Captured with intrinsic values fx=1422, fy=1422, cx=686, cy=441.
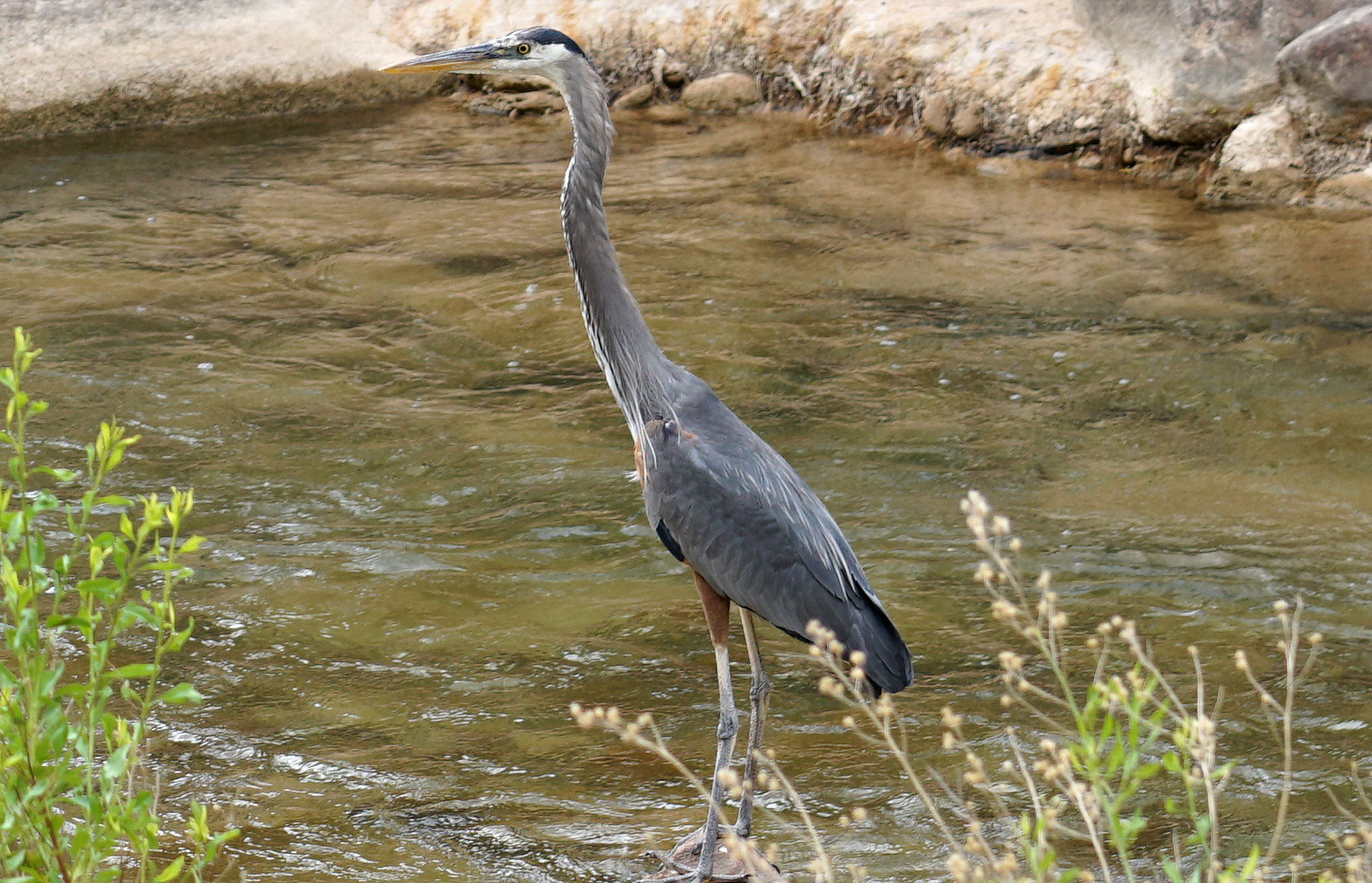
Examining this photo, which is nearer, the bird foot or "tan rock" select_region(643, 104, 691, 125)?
the bird foot

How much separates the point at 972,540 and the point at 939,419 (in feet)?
4.01

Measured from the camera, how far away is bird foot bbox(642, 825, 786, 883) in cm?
371

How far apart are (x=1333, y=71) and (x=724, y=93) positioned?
15.6ft

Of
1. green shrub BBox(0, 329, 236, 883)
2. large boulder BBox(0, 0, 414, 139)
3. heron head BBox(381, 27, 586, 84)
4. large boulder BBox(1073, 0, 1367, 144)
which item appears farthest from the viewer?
large boulder BBox(0, 0, 414, 139)

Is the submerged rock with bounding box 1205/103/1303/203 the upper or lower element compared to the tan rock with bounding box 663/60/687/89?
lower

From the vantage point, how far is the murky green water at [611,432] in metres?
4.36

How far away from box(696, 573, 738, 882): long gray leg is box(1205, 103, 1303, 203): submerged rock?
6.86 meters

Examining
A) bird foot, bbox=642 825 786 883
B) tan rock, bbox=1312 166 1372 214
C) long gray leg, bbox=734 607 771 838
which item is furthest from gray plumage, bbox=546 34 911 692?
tan rock, bbox=1312 166 1372 214

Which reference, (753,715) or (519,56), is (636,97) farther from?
(753,715)

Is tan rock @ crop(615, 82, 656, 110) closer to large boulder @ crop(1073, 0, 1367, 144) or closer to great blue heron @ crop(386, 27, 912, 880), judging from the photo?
large boulder @ crop(1073, 0, 1367, 144)

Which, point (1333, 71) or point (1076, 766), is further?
point (1333, 71)

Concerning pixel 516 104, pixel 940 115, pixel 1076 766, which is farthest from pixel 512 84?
pixel 1076 766

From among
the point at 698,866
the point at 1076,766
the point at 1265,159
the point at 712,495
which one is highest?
the point at 1265,159

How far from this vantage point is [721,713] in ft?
12.8
